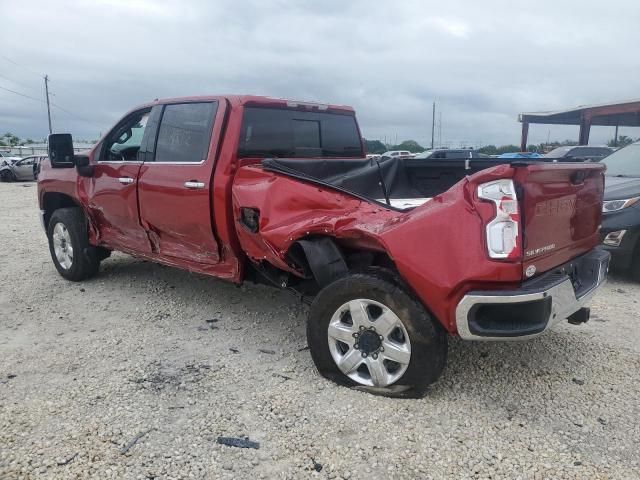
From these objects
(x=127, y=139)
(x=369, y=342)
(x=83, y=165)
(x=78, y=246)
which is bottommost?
(x=369, y=342)

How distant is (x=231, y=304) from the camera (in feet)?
17.0

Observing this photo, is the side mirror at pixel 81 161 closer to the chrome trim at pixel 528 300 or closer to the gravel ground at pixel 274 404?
the gravel ground at pixel 274 404

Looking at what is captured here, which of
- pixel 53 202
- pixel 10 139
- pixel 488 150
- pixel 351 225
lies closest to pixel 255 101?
pixel 351 225

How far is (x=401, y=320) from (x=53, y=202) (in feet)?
16.0

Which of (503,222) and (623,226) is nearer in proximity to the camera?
(503,222)

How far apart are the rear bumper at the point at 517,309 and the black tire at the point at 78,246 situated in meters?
4.40

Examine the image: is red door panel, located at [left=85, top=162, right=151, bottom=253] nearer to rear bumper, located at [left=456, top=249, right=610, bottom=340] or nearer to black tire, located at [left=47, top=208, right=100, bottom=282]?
black tire, located at [left=47, top=208, right=100, bottom=282]

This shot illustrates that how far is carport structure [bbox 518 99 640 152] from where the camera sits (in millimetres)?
26452

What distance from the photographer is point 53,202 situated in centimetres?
632

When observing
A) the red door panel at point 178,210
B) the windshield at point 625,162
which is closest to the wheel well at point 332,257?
the red door panel at point 178,210

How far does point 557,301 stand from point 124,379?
108 inches

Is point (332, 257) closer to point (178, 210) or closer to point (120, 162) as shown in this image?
point (178, 210)

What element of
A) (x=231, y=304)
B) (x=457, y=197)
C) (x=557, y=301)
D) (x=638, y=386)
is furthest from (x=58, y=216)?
(x=638, y=386)

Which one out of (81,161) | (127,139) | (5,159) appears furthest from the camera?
(5,159)
